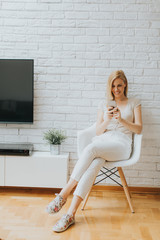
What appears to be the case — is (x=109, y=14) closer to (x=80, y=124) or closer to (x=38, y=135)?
(x=80, y=124)

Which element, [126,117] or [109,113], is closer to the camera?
[109,113]

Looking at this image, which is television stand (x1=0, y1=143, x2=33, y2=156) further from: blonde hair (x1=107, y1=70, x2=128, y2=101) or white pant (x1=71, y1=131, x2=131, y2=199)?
blonde hair (x1=107, y1=70, x2=128, y2=101)

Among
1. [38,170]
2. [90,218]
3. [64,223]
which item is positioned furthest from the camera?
[38,170]

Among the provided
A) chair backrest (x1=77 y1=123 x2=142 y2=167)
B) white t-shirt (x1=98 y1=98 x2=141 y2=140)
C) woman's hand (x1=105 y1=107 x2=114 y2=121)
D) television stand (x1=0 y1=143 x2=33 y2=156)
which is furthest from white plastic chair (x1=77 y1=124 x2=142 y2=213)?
television stand (x1=0 y1=143 x2=33 y2=156)

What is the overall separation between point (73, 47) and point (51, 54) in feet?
0.78

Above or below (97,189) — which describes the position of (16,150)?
above

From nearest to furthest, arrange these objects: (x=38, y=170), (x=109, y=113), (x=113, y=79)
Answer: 1. (x=109, y=113)
2. (x=113, y=79)
3. (x=38, y=170)

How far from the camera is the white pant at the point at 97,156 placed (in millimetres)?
2035

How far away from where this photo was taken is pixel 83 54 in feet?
9.02

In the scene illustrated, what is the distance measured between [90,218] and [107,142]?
24.8 inches

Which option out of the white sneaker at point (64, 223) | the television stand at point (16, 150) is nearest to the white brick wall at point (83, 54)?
the television stand at point (16, 150)

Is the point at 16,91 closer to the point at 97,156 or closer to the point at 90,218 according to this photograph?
the point at 97,156

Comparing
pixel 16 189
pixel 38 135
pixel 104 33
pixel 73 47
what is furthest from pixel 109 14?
pixel 16 189

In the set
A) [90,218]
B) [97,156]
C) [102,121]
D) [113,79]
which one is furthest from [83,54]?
[90,218]
